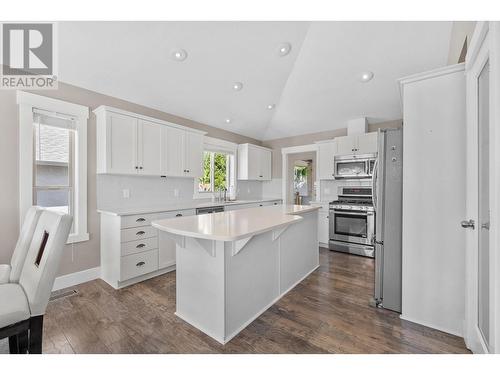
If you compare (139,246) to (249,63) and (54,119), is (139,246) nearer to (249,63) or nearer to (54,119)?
(54,119)

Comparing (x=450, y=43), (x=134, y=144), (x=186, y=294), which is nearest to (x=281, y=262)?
(x=186, y=294)

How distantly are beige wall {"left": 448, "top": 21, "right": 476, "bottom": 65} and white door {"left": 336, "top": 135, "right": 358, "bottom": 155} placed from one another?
160cm


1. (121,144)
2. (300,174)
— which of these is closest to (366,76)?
(121,144)

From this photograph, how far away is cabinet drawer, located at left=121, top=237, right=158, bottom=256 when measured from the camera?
8.66ft

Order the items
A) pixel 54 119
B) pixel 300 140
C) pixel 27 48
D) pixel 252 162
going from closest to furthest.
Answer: pixel 27 48 → pixel 54 119 → pixel 252 162 → pixel 300 140

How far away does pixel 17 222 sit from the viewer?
236 centimetres

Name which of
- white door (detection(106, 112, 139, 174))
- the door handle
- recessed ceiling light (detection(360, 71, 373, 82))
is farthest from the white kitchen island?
recessed ceiling light (detection(360, 71, 373, 82))

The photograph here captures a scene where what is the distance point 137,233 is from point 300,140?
4071 millimetres

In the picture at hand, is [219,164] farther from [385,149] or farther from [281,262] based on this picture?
[385,149]

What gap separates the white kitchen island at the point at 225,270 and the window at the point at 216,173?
8.39ft

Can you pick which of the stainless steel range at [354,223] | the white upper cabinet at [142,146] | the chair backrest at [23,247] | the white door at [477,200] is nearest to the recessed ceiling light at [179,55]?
the white upper cabinet at [142,146]

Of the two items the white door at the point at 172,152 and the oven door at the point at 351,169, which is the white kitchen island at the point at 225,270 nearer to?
the white door at the point at 172,152

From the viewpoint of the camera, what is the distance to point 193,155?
3.82m

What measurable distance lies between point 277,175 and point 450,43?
12.4 feet
